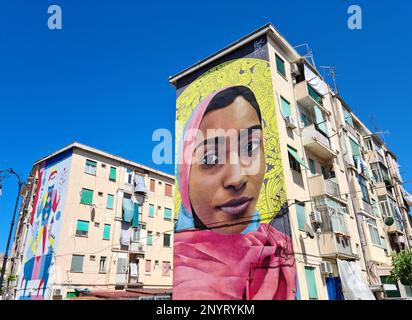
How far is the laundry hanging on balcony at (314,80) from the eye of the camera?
22.0m

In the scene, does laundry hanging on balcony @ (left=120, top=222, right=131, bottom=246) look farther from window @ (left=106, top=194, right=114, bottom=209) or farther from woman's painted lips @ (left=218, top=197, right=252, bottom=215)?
woman's painted lips @ (left=218, top=197, right=252, bottom=215)

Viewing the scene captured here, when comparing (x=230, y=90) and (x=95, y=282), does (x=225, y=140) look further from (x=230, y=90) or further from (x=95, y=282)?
(x=95, y=282)

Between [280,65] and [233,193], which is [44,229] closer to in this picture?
[233,193]

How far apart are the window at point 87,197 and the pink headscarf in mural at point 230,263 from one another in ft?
46.0

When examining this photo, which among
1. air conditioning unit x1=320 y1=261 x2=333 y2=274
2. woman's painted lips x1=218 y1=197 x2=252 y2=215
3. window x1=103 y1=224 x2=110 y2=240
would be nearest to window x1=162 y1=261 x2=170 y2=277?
window x1=103 y1=224 x2=110 y2=240

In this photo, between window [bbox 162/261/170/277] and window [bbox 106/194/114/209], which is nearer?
window [bbox 106/194/114/209]

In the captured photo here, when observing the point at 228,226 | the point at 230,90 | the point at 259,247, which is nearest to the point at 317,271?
the point at 259,247

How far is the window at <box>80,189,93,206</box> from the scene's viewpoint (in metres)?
30.8

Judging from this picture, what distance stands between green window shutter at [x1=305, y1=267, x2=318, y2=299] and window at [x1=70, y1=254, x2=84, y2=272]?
21.0 m

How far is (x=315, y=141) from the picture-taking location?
19.5 metres

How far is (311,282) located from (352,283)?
307 cm

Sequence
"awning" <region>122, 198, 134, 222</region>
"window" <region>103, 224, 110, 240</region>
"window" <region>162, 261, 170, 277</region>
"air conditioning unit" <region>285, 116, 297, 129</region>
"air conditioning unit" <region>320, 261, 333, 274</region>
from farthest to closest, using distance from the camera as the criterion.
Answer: "window" <region>162, 261, 170, 277</region> → "awning" <region>122, 198, 134, 222</region> → "window" <region>103, 224, 110, 240</region> → "air conditioning unit" <region>285, 116, 297, 129</region> → "air conditioning unit" <region>320, 261, 333, 274</region>
